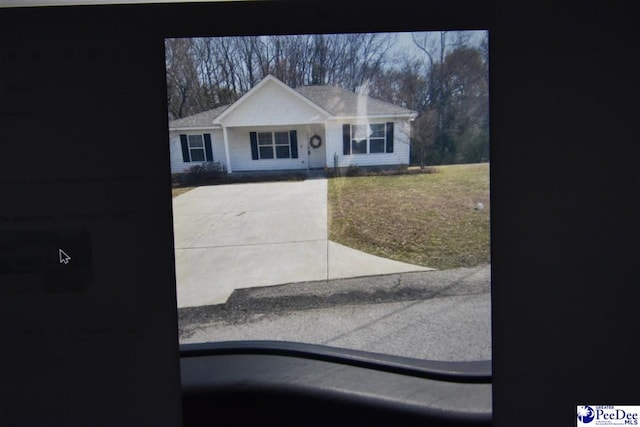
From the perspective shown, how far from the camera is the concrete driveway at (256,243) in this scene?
1873mm

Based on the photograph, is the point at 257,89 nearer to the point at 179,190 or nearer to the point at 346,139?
the point at 346,139

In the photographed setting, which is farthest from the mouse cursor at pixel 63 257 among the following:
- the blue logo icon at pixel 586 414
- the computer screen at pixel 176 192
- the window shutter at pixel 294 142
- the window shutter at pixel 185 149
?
the blue logo icon at pixel 586 414

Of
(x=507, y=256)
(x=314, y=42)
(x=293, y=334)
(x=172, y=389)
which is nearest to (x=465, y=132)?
(x=507, y=256)

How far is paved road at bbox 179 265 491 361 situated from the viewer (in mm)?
1832

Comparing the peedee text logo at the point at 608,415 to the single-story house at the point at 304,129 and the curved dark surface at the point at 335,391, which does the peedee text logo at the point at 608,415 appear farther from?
the single-story house at the point at 304,129

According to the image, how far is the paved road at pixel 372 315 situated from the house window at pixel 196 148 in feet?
2.70

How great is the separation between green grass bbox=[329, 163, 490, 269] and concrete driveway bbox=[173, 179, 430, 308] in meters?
0.09

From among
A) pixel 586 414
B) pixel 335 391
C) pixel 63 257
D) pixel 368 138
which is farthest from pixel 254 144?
pixel 586 414

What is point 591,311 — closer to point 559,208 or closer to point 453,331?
point 559,208

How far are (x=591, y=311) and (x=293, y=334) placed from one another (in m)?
1.45

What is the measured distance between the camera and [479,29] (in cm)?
129

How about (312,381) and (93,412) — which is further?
(312,381)

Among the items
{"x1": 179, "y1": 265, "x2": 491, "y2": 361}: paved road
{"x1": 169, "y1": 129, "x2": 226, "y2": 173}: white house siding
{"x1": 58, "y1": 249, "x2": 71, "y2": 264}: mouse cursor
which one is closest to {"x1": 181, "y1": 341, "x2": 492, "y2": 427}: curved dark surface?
{"x1": 179, "y1": 265, "x2": 491, "y2": 361}: paved road

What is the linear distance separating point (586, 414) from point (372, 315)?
3.68 feet
